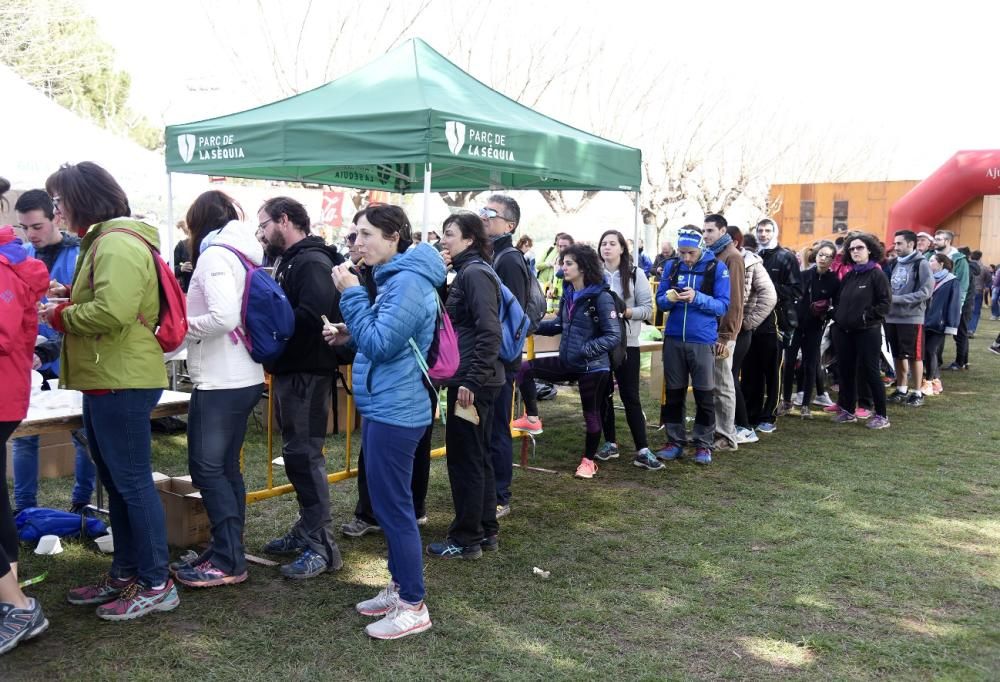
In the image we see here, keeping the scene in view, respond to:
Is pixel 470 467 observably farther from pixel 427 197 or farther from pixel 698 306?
pixel 698 306

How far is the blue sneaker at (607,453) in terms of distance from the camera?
22.8 feet

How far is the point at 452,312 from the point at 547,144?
108 inches

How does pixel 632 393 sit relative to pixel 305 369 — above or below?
below

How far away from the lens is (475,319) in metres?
4.32

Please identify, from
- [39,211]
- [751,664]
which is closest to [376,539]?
[751,664]

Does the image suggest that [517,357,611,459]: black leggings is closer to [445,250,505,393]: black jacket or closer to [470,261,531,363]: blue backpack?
[470,261,531,363]: blue backpack

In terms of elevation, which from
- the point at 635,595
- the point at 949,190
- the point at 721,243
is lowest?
the point at 635,595

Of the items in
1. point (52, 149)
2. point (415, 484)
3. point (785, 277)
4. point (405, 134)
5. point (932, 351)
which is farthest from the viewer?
point (932, 351)

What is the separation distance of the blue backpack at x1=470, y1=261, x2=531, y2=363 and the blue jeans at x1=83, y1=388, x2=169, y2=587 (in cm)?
180

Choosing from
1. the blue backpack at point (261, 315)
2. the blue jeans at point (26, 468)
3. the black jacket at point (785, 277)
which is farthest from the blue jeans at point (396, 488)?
the black jacket at point (785, 277)

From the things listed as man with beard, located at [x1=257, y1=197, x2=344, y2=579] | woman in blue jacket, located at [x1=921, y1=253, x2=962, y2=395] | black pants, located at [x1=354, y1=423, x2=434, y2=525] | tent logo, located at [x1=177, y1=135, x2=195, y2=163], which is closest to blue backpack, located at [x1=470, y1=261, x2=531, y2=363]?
black pants, located at [x1=354, y1=423, x2=434, y2=525]

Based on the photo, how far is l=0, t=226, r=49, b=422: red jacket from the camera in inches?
131

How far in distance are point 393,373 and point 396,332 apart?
0.68ft

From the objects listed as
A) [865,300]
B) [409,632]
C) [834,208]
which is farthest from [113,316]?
[834,208]
